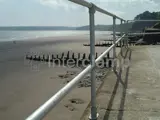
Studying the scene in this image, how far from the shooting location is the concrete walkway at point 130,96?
331 cm

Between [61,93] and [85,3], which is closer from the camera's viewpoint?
[61,93]

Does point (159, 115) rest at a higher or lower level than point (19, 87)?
higher

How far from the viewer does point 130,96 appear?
4000mm

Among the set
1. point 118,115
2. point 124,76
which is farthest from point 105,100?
point 124,76

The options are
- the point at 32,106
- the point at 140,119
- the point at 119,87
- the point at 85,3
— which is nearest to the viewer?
the point at 85,3

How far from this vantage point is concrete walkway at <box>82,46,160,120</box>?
10.9 feet

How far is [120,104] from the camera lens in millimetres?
3646

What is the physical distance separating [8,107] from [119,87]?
13.4 meters

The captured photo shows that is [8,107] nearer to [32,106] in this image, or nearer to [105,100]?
[32,106]

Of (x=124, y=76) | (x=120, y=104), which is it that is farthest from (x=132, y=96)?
(x=124, y=76)

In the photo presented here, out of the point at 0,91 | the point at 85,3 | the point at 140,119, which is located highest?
the point at 85,3

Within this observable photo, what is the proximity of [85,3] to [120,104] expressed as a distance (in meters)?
1.59

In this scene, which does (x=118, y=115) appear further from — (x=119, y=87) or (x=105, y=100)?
(x=119, y=87)

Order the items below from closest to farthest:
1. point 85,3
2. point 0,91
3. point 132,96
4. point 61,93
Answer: point 61,93
point 85,3
point 132,96
point 0,91
